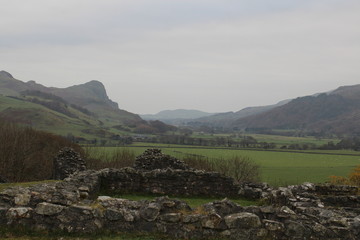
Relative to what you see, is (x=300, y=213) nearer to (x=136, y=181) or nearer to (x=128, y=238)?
(x=128, y=238)

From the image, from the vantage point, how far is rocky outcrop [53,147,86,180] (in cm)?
2550

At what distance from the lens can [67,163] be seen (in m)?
25.7

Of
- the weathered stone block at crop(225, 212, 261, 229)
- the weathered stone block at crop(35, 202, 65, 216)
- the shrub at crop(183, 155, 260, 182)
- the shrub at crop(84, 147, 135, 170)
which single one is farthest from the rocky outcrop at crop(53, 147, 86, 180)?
the shrub at crop(183, 155, 260, 182)

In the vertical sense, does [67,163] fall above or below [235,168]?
above

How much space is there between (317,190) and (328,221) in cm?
811

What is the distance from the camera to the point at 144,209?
33.6 ft

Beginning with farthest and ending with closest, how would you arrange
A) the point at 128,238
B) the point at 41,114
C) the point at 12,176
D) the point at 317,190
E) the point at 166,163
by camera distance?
the point at 41,114, the point at 12,176, the point at 166,163, the point at 317,190, the point at 128,238

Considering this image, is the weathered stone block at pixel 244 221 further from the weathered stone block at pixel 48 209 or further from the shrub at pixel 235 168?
the shrub at pixel 235 168

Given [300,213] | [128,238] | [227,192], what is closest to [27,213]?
[128,238]

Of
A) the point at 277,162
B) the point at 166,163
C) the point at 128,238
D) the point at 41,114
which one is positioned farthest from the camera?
the point at 41,114

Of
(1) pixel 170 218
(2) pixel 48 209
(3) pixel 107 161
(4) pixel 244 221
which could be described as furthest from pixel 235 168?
(2) pixel 48 209

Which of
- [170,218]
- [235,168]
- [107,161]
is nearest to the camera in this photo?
[170,218]

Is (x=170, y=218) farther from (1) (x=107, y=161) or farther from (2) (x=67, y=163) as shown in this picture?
(1) (x=107, y=161)

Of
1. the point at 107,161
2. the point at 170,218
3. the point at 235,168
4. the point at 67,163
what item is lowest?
the point at 235,168
